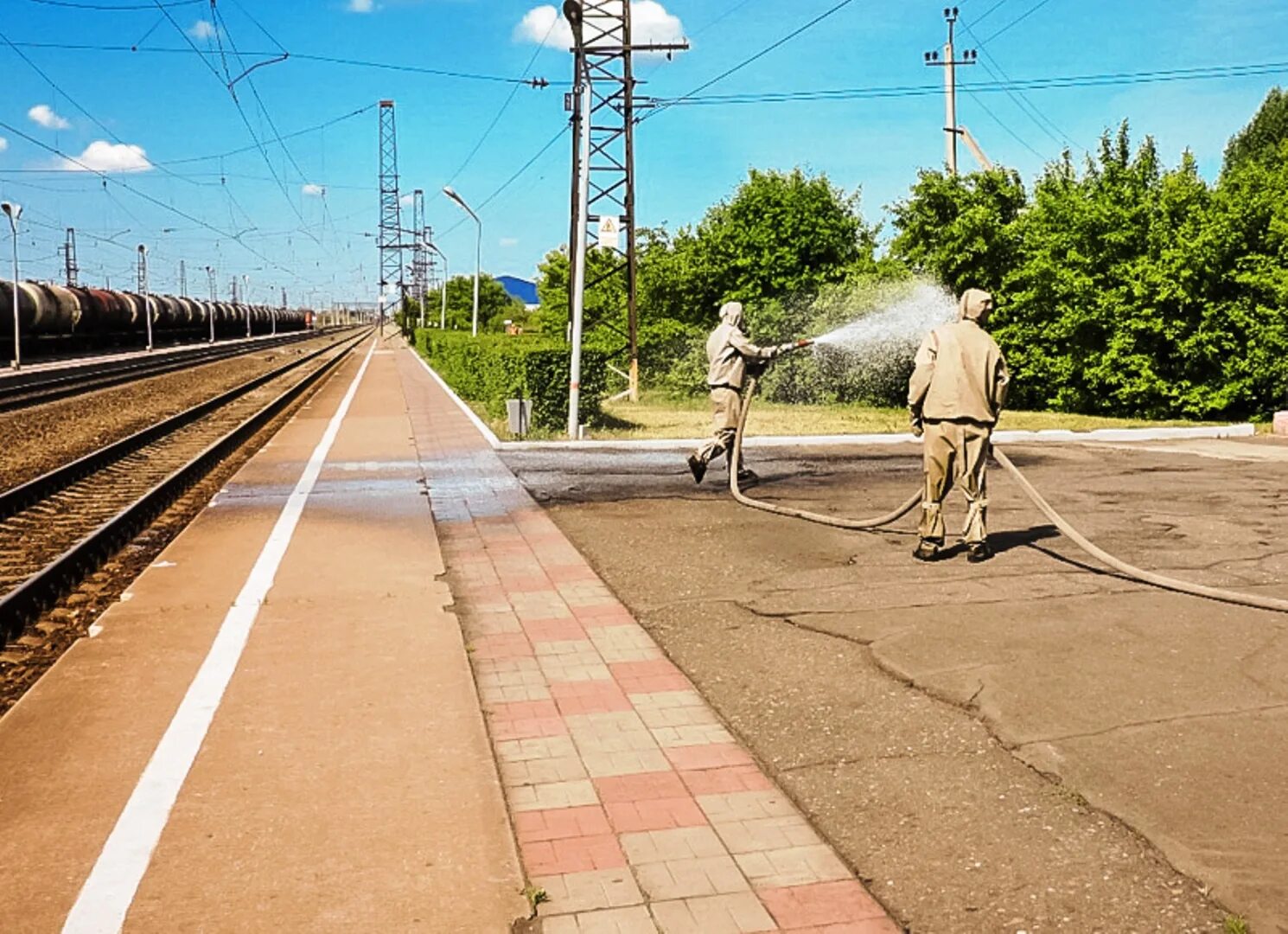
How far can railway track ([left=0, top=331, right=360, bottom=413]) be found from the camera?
27.0 m

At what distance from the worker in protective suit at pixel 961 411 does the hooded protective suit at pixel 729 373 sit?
3858 mm

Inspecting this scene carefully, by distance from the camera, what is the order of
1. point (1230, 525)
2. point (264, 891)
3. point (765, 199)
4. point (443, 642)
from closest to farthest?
point (264, 891), point (443, 642), point (1230, 525), point (765, 199)

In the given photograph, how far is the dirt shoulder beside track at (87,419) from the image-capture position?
1622cm

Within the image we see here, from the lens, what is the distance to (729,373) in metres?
12.0

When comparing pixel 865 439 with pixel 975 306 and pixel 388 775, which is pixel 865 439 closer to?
pixel 975 306

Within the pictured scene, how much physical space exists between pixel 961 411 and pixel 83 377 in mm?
33295

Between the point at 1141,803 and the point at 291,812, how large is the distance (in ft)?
9.57

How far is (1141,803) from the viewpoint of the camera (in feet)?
13.1

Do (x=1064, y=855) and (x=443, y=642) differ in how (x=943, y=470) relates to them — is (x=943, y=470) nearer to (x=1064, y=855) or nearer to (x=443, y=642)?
(x=443, y=642)

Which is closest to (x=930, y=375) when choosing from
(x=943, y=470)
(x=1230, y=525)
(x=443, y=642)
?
(x=943, y=470)

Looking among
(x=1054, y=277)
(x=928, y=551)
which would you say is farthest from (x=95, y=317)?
(x=928, y=551)

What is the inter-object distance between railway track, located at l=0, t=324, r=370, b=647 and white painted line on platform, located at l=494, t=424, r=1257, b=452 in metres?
4.67

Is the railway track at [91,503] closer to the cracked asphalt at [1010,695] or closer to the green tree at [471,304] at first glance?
the cracked asphalt at [1010,695]

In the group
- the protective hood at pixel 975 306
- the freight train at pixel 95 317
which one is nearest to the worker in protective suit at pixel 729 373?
the protective hood at pixel 975 306
